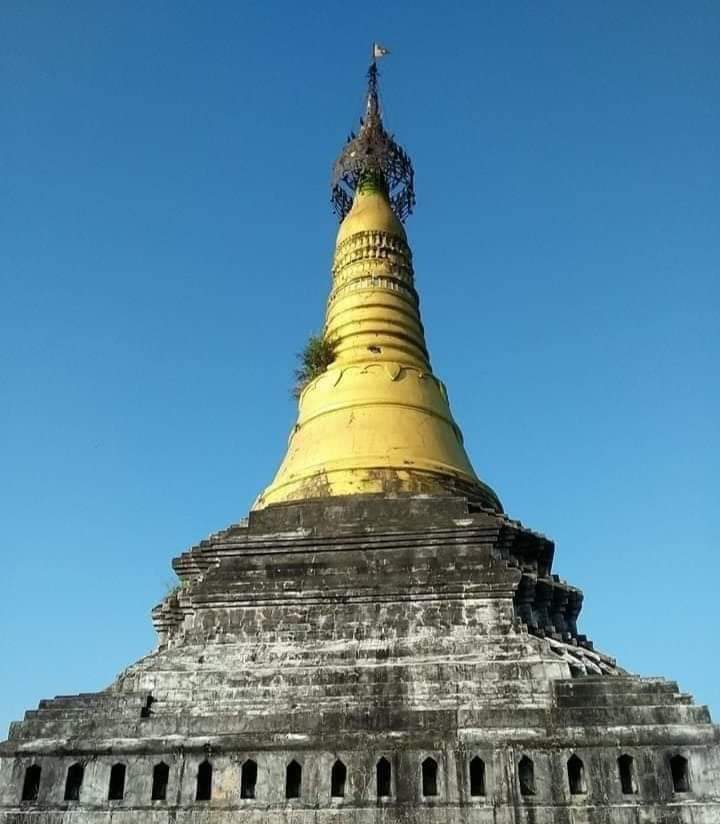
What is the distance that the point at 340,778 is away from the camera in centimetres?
1264

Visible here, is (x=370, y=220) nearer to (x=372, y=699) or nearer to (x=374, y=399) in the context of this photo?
(x=374, y=399)

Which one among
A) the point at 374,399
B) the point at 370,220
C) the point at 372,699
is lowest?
the point at 372,699

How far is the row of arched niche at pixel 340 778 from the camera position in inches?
478

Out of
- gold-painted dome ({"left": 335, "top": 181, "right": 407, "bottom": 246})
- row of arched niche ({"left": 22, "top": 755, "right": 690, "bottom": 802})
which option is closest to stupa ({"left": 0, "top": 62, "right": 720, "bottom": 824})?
row of arched niche ({"left": 22, "top": 755, "right": 690, "bottom": 802})

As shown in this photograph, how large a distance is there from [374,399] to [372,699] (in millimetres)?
7170

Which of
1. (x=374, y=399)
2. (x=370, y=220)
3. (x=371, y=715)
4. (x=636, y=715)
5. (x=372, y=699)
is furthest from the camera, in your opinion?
(x=370, y=220)

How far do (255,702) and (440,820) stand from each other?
10.9ft

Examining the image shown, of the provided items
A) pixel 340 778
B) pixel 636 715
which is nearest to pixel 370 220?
pixel 636 715

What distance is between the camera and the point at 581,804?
12.0 meters

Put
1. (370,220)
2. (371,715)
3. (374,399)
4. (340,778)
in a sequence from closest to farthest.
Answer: (340,778) → (371,715) → (374,399) → (370,220)

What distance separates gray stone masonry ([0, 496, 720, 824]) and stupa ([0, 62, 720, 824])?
3 cm

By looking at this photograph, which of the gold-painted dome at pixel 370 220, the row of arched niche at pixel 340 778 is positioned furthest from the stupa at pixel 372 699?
the gold-painted dome at pixel 370 220

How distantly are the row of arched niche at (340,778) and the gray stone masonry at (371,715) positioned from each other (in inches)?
0.8

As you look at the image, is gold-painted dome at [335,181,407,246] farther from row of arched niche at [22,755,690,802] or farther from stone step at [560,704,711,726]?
row of arched niche at [22,755,690,802]
